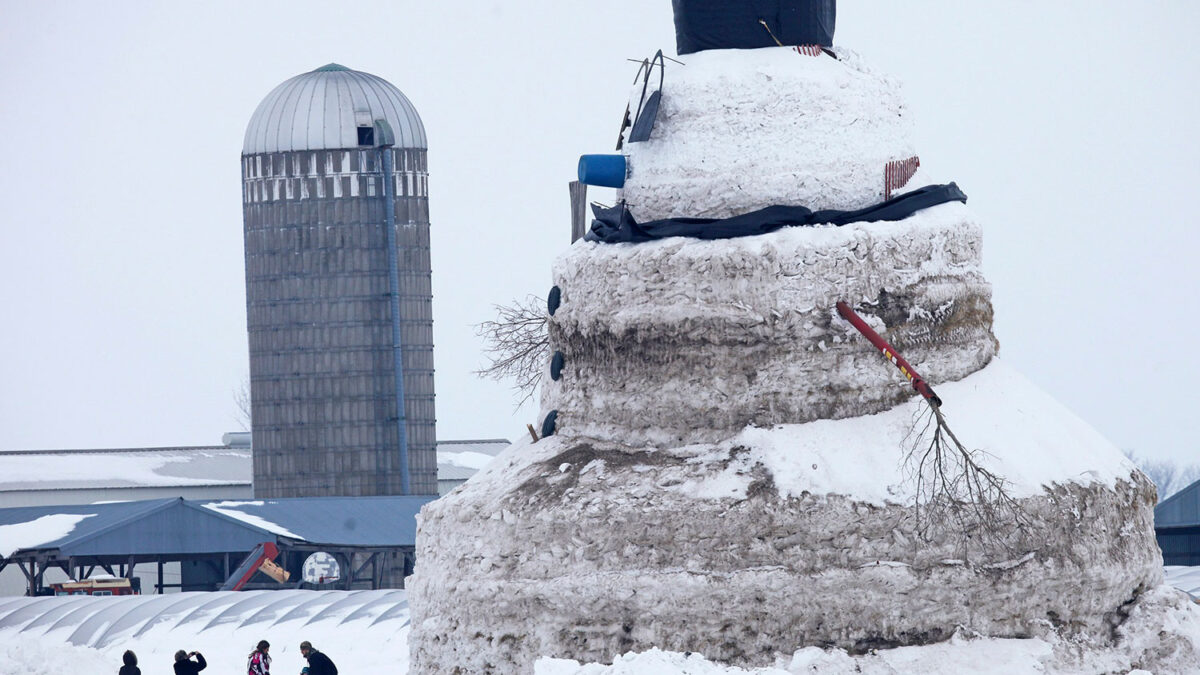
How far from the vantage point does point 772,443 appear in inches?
467

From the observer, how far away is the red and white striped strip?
1274 centimetres

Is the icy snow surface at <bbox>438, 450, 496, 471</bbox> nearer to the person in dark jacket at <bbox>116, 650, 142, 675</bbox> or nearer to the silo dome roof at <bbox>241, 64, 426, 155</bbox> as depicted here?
the silo dome roof at <bbox>241, 64, 426, 155</bbox>

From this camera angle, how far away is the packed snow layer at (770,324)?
12.0 metres

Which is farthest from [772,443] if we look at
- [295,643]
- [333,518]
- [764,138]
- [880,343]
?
[333,518]

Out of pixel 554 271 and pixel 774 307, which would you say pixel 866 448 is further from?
pixel 554 271

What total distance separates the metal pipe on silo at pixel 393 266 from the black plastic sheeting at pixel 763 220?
34.6m

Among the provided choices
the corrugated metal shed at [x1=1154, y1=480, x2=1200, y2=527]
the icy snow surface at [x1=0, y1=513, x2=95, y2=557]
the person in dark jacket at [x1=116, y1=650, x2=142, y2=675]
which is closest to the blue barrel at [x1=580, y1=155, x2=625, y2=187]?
the person in dark jacket at [x1=116, y1=650, x2=142, y2=675]

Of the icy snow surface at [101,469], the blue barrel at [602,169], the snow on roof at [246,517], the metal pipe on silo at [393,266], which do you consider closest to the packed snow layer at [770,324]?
the blue barrel at [602,169]

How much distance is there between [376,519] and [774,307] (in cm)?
3314

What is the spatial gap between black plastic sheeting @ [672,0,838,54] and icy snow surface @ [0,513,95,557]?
29104 mm

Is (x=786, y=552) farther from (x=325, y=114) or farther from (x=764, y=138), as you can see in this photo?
(x=325, y=114)

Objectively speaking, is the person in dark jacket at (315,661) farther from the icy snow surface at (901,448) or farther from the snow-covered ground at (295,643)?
the icy snow surface at (901,448)

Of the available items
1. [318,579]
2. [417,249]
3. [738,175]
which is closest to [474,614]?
[738,175]

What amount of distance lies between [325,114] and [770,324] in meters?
36.3
